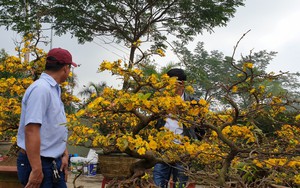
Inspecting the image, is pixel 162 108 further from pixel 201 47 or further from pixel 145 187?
pixel 201 47

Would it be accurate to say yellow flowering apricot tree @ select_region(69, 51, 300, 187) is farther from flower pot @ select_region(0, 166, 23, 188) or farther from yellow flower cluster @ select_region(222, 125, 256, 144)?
flower pot @ select_region(0, 166, 23, 188)

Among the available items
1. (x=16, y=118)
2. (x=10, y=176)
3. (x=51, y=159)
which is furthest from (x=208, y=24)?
(x=51, y=159)

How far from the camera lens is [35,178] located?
2.08 m

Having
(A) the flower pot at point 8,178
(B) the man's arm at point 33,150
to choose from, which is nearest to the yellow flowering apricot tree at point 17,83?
(A) the flower pot at point 8,178

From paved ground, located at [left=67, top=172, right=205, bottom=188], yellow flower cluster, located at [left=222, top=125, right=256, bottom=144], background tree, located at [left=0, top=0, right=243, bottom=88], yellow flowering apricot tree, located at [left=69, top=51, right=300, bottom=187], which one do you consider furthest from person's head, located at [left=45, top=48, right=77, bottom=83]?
background tree, located at [left=0, top=0, right=243, bottom=88]

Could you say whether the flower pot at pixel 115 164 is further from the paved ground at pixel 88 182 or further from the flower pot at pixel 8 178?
the paved ground at pixel 88 182

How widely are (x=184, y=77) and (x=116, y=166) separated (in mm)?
1208

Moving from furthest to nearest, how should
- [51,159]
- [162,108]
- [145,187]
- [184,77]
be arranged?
[184,77], [145,187], [162,108], [51,159]

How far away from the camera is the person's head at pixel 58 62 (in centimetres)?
232

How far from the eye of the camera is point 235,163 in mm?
2904

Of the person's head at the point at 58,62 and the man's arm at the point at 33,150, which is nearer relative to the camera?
the man's arm at the point at 33,150

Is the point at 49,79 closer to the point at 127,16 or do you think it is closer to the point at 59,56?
the point at 59,56

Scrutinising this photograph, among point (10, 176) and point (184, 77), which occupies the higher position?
point (184, 77)

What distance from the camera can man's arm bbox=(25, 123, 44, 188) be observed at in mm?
2062
